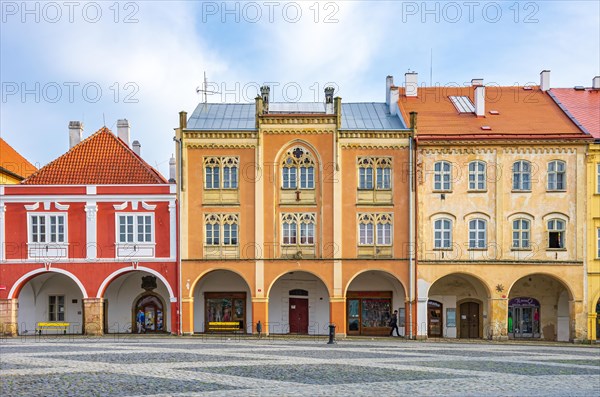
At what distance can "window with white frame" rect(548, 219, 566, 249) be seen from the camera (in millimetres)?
38344

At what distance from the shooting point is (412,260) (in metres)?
38.1

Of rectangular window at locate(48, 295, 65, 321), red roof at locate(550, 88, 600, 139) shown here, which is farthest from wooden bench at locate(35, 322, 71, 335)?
red roof at locate(550, 88, 600, 139)

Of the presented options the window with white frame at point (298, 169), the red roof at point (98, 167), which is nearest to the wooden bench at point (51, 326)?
the red roof at point (98, 167)

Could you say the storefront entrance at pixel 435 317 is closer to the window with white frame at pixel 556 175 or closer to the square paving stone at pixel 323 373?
the window with white frame at pixel 556 175

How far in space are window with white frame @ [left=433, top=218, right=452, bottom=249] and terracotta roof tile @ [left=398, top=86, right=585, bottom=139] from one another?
13.9 ft

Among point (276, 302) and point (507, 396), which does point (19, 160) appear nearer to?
point (276, 302)

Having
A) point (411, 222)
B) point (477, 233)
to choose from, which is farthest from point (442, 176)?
point (477, 233)

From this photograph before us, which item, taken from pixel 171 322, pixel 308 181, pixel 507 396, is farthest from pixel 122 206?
pixel 507 396

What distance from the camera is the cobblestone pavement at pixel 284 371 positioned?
1645 centimetres

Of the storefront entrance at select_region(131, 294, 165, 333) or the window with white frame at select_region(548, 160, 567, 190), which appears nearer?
the window with white frame at select_region(548, 160, 567, 190)

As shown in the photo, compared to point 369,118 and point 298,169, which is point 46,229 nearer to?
point 298,169

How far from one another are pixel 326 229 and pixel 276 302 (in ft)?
16.2

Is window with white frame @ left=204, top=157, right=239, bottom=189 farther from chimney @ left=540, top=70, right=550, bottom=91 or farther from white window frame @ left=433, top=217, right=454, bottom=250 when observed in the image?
chimney @ left=540, top=70, right=550, bottom=91

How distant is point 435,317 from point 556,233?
7452mm
